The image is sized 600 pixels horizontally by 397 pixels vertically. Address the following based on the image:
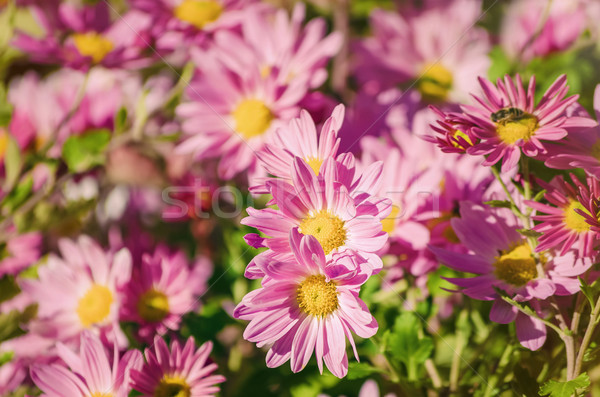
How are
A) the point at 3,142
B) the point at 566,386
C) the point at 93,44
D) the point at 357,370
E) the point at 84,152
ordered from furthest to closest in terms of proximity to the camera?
the point at 3,142
the point at 93,44
the point at 84,152
the point at 357,370
the point at 566,386

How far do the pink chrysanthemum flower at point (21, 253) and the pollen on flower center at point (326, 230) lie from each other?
0.59 meters

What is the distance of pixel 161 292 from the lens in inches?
31.1

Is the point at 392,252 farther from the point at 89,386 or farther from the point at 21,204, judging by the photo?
the point at 21,204

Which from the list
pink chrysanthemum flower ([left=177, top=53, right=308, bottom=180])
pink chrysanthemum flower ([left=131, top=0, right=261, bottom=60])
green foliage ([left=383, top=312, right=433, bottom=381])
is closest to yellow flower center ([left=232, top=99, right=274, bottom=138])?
pink chrysanthemum flower ([left=177, top=53, right=308, bottom=180])

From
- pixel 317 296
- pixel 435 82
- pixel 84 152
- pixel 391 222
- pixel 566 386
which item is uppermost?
pixel 435 82

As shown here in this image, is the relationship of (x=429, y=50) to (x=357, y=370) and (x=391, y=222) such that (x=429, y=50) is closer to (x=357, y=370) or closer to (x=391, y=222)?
(x=391, y=222)

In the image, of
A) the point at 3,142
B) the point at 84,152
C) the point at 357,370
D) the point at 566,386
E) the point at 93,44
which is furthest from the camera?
the point at 3,142

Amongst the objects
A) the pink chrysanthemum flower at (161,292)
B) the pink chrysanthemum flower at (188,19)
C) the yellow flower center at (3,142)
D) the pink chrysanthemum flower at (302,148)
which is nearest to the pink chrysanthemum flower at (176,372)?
the pink chrysanthemum flower at (161,292)

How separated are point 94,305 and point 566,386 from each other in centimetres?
63

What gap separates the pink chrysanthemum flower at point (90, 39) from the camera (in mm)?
863

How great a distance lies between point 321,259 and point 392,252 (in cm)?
21

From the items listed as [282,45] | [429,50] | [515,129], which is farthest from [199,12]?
[515,129]

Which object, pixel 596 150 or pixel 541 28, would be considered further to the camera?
pixel 541 28

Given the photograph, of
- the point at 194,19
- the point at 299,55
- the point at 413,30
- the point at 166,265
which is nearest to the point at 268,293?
the point at 166,265
